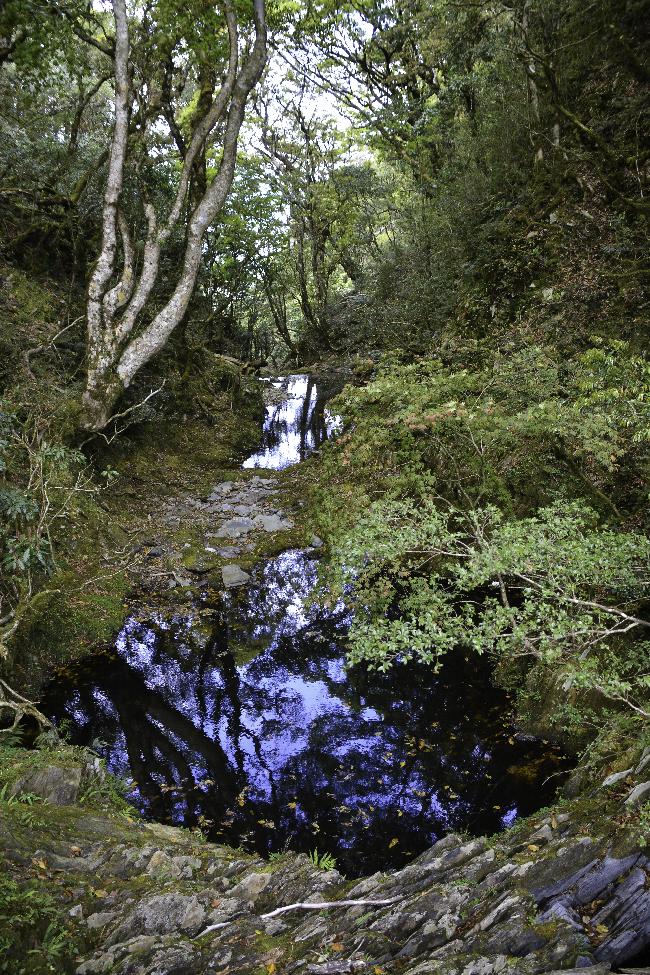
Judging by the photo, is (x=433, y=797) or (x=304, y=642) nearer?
(x=433, y=797)

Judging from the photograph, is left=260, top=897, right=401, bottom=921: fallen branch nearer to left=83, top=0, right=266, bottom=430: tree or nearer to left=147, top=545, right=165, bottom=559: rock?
left=147, top=545, right=165, bottom=559: rock

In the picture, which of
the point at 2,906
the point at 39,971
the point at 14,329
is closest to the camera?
the point at 39,971

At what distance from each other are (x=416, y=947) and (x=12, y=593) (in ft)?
19.1

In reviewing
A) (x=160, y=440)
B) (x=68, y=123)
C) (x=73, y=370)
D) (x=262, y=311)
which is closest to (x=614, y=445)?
(x=73, y=370)

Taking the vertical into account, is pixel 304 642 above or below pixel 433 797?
above

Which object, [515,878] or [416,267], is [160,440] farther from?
[515,878]

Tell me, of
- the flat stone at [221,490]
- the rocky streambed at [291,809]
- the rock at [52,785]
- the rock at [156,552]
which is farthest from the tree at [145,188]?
the rock at [52,785]

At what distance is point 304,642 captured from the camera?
321 inches

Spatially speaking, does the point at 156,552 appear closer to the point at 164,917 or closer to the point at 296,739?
the point at 296,739

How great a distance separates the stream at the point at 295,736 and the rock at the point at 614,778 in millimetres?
1642

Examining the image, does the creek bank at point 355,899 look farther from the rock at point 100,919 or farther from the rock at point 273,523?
the rock at point 273,523

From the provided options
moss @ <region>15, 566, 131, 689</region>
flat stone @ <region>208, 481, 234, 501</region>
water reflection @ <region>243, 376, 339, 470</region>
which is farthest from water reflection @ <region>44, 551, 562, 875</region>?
water reflection @ <region>243, 376, 339, 470</region>

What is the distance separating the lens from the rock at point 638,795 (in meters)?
3.10

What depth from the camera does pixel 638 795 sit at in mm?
3129
